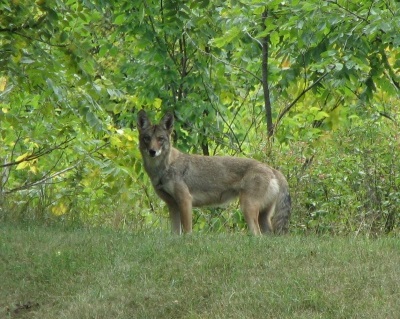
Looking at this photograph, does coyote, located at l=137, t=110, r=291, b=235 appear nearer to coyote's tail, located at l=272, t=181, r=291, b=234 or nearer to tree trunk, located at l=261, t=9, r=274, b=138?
A: coyote's tail, located at l=272, t=181, r=291, b=234

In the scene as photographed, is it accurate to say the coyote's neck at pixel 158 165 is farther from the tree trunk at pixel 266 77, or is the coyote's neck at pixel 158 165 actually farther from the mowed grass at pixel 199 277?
the tree trunk at pixel 266 77

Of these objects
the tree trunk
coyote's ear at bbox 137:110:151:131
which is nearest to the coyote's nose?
coyote's ear at bbox 137:110:151:131

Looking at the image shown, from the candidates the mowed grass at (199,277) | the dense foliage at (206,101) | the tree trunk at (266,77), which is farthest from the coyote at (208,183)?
the tree trunk at (266,77)

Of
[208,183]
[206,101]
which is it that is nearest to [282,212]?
[208,183]

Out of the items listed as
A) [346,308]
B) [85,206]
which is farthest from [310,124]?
[346,308]

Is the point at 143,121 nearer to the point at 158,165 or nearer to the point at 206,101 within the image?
the point at 158,165

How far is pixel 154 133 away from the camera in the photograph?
44.8 ft

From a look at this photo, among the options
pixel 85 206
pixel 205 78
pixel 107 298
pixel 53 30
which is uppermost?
pixel 53 30

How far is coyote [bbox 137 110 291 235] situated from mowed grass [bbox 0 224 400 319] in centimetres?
172

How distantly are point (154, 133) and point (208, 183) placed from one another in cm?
112

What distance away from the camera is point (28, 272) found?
33.9 feet

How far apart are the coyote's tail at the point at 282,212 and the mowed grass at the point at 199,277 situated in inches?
70.7

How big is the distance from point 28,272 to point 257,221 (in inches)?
155

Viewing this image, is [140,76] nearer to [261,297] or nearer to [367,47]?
[367,47]
